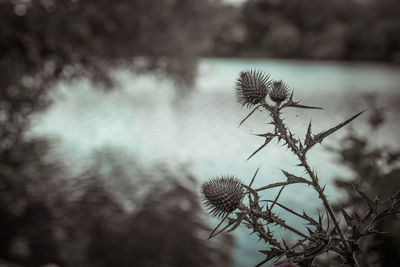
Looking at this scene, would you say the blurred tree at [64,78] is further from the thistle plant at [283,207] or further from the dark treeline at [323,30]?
the dark treeline at [323,30]

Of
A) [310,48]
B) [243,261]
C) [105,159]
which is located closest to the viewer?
[243,261]

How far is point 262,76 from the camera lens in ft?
3.84

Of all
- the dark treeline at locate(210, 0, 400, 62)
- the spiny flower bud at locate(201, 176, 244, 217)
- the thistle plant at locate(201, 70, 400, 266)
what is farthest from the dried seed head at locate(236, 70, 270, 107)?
the dark treeline at locate(210, 0, 400, 62)

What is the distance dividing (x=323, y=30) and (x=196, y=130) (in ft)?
128

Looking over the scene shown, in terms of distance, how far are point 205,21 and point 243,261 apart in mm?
6496

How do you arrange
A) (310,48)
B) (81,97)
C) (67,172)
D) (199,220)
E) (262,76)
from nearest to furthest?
(262,76) → (199,220) → (67,172) → (81,97) → (310,48)

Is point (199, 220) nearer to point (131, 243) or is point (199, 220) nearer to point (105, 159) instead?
point (131, 243)

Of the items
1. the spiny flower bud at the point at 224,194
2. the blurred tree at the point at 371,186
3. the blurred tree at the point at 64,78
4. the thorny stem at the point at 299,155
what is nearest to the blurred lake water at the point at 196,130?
the blurred tree at the point at 64,78

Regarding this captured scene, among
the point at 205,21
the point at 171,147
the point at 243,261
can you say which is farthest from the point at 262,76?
the point at 171,147

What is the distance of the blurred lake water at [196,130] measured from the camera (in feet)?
28.3

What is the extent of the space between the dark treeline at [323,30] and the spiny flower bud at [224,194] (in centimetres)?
4157

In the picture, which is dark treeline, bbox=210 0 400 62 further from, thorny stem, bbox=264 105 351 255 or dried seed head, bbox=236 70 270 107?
thorny stem, bbox=264 105 351 255

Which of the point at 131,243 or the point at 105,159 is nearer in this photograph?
the point at 131,243

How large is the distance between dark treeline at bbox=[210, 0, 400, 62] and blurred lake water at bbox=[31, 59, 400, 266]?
22.2 m
